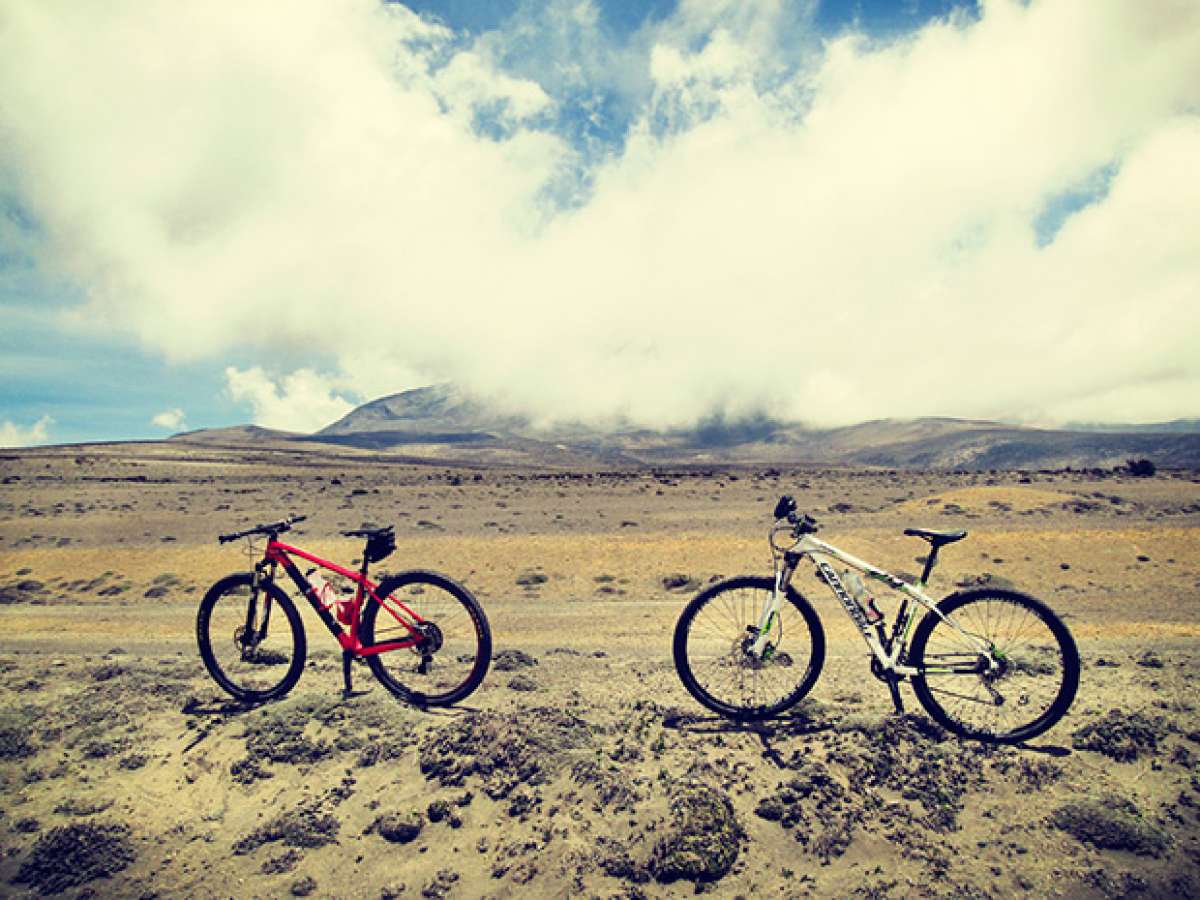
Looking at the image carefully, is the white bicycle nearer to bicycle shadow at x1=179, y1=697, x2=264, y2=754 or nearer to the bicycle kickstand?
the bicycle kickstand

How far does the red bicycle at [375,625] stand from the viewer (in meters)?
5.52

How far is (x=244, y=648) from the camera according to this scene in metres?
6.16

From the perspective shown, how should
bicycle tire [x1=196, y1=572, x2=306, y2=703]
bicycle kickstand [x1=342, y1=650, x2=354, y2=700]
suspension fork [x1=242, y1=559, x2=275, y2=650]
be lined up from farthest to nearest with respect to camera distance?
suspension fork [x1=242, y1=559, x2=275, y2=650], bicycle tire [x1=196, y1=572, x2=306, y2=703], bicycle kickstand [x1=342, y1=650, x2=354, y2=700]

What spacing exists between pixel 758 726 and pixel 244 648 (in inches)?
197

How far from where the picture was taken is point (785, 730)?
5016 millimetres

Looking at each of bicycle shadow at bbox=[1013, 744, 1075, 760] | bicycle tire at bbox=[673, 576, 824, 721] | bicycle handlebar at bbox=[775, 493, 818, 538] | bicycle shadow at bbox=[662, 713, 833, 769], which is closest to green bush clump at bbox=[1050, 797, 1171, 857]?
bicycle shadow at bbox=[1013, 744, 1075, 760]

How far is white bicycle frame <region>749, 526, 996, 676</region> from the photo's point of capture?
4887 millimetres

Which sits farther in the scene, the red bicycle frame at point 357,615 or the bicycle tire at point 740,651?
the red bicycle frame at point 357,615

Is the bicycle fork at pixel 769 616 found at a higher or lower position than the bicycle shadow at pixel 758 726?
higher

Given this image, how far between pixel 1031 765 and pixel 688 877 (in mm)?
2680

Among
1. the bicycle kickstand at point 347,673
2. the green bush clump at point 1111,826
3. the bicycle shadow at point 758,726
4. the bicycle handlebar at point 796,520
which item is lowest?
the green bush clump at point 1111,826

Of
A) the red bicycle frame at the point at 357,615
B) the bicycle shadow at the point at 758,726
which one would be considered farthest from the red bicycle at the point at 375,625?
the bicycle shadow at the point at 758,726

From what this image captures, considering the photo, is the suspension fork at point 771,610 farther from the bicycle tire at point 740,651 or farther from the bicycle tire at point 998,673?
the bicycle tire at point 998,673

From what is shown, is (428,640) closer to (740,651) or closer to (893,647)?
(740,651)
